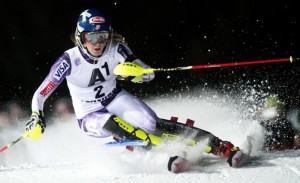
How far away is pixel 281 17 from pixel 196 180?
6.37 m

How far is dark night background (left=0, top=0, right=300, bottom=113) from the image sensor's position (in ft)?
27.8

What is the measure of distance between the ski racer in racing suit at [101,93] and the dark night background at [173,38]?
3749 millimetres

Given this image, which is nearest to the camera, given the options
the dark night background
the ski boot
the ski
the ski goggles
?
the ski boot

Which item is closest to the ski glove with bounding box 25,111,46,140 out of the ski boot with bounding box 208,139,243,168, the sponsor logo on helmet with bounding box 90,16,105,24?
the sponsor logo on helmet with bounding box 90,16,105,24

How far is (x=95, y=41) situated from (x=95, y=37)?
4 centimetres

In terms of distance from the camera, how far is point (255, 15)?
9.34 metres

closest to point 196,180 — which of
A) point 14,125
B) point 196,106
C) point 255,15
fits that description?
point 196,106

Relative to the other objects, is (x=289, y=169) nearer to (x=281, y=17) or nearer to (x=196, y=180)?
(x=196, y=180)

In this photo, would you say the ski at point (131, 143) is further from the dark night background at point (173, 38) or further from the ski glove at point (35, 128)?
the dark night background at point (173, 38)

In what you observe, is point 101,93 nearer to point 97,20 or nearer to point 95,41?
point 95,41

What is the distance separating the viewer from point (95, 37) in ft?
14.5

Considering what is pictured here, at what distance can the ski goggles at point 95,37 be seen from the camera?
4412 millimetres

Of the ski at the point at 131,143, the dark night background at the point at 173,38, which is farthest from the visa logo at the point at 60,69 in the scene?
the dark night background at the point at 173,38

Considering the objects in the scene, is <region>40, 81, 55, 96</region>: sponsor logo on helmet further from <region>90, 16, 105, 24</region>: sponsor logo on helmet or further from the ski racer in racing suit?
<region>90, 16, 105, 24</region>: sponsor logo on helmet
